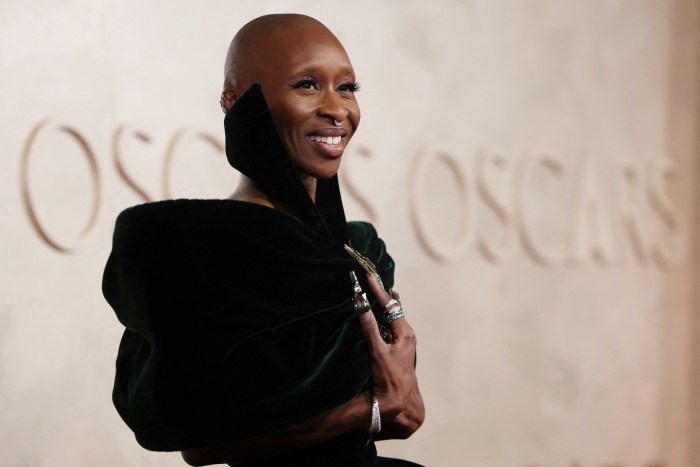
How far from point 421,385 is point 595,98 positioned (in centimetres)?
139

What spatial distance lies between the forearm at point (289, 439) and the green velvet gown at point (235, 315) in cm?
3

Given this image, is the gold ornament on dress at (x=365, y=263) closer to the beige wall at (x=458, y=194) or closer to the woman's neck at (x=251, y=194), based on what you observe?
the woman's neck at (x=251, y=194)

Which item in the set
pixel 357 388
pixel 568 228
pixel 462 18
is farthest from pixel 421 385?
pixel 357 388

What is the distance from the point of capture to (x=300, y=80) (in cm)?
128

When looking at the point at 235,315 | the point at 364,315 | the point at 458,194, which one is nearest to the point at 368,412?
the point at 364,315

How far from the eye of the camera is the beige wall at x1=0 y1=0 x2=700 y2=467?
2480 mm

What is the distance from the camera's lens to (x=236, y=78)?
4.33 ft

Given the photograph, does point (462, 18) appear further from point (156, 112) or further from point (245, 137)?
point (245, 137)

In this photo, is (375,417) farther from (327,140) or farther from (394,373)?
(327,140)

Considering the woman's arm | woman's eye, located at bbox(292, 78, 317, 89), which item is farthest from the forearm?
woman's eye, located at bbox(292, 78, 317, 89)

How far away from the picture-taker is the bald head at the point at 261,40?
4.23 ft

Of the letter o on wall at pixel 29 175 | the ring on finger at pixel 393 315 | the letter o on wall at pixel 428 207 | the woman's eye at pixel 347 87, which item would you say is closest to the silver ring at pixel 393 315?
the ring on finger at pixel 393 315

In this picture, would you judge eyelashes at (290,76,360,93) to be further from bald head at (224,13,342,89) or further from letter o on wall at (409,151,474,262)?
letter o on wall at (409,151,474,262)

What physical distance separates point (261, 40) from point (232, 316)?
1.19 feet
